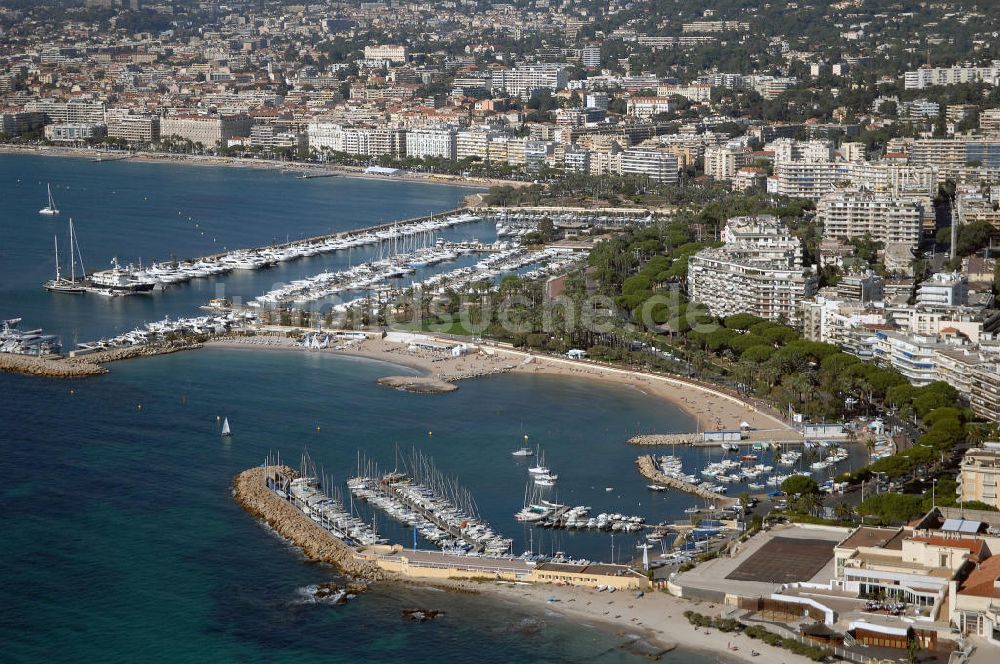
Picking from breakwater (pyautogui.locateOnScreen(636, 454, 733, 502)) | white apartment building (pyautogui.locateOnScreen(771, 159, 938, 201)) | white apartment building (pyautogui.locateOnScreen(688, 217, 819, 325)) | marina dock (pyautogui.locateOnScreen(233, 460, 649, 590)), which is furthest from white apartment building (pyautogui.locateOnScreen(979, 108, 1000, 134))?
marina dock (pyautogui.locateOnScreen(233, 460, 649, 590))

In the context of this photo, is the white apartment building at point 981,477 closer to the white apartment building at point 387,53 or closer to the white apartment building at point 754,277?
the white apartment building at point 754,277

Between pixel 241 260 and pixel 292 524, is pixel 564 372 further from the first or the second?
pixel 241 260

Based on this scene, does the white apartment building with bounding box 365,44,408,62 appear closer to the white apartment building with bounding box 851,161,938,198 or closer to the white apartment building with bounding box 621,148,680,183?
the white apartment building with bounding box 621,148,680,183

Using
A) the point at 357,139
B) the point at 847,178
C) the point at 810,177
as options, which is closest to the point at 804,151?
the point at 810,177

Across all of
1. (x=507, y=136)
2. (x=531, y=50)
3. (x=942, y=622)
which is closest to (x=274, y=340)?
(x=942, y=622)

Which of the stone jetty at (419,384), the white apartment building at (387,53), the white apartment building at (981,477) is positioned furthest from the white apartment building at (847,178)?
the white apartment building at (387,53)

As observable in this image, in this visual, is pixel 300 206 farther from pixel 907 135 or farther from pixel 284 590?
pixel 284 590
